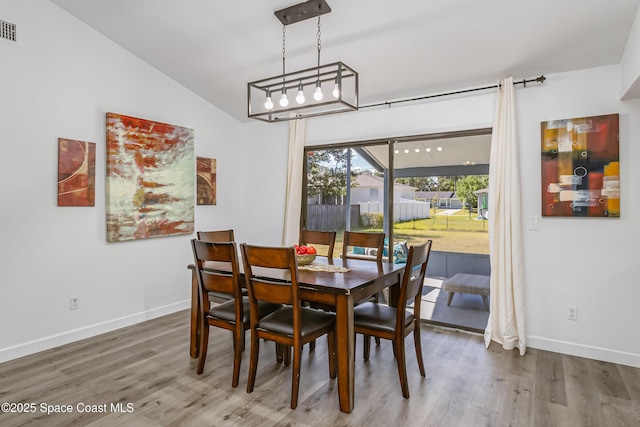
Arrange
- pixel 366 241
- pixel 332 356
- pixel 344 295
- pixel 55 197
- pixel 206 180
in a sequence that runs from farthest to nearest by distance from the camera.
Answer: pixel 206 180, pixel 366 241, pixel 55 197, pixel 332 356, pixel 344 295

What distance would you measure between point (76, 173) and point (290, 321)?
2440 millimetres

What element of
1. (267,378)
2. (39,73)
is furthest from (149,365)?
(39,73)

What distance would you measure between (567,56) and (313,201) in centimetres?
297

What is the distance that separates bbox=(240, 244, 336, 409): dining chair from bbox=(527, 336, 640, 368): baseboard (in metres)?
1.98

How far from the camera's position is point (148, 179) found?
13.1 feet

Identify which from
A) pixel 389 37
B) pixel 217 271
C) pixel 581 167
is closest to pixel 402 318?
pixel 217 271

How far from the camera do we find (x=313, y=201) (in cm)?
486

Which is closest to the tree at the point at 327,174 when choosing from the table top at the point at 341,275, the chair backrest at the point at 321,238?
the chair backrest at the point at 321,238

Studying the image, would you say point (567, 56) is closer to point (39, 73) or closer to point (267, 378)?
point (267, 378)

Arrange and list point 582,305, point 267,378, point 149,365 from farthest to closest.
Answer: point 582,305 < point 149,365 < point 267,378

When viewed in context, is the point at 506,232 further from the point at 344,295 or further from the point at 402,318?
the point at 344,295

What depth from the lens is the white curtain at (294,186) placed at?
4.73 metres

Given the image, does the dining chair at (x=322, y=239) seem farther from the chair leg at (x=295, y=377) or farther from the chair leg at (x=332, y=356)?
the chair leg at (x=295, y=377)

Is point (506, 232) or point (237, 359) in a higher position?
point (506, 232)
